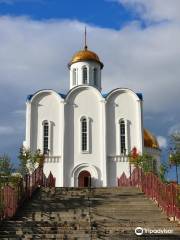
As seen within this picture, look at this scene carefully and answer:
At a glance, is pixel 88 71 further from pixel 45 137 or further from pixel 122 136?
pixel 45 137

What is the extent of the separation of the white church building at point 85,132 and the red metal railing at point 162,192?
904cm

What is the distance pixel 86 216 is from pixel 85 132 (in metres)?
17.9

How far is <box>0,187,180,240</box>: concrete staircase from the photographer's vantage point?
16812 mm

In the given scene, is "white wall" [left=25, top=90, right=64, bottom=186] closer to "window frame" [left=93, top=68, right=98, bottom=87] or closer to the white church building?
the white church building

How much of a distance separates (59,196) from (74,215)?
4753 mm

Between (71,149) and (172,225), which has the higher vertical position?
(71,149)

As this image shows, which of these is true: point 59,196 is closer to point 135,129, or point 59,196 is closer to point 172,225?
point 172,225

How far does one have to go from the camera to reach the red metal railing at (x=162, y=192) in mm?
18891

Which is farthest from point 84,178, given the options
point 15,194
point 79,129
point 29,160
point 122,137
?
point 15,194

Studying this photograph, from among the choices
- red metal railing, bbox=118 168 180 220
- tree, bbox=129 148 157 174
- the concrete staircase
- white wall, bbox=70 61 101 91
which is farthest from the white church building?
the concrete staircase

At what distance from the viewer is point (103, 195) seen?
25016mm

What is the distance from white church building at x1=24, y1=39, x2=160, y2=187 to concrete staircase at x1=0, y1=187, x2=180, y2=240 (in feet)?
31.5

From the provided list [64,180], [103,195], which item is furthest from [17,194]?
[64,180]

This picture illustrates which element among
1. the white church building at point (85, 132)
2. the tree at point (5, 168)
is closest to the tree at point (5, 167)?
the tree at point (5, 168)
